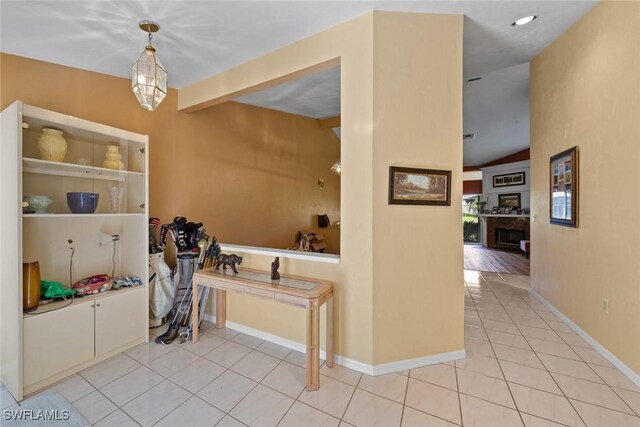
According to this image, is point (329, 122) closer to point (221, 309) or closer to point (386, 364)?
point (221, 309)

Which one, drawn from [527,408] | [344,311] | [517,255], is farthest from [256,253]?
[517,255]

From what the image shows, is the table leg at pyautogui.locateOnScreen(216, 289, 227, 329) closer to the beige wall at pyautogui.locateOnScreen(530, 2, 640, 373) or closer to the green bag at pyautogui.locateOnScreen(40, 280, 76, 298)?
the green bag at pyautogui.locateOnScreen(40, 280, 76, 298)

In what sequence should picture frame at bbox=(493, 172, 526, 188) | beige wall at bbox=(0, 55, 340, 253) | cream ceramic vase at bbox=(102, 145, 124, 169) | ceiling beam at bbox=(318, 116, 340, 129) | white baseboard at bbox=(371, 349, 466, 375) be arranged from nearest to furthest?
white baseboard at bbox=(371, 349, 466, 375) → cream ceramic vase at bbox=(102, 145, 124, 169) → beige wall at bbox=(0, 55, 340, 253) → ceiling beam at bbox=(318, 116, 340, 129) → picture frame at bbox=(493, 172, 526, 188)

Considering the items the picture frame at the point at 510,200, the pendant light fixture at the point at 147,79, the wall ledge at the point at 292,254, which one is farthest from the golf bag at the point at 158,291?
the picture frame at the point at 510,200

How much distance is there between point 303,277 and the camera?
241 centimetres

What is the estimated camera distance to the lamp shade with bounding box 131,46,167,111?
6.41ft

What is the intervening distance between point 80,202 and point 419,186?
9.59 ft

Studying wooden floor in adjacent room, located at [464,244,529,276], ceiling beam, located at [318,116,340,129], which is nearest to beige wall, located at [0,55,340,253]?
ceiling beam, located at [318,116,340,129]

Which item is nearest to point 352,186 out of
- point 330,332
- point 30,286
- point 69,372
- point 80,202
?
point 330,332

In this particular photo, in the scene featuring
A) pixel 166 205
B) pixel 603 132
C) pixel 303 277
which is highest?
pixel 603 132

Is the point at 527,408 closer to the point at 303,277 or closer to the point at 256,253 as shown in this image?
the point at 303,277

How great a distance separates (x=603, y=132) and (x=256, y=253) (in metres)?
3.42

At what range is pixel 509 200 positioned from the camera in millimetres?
8438

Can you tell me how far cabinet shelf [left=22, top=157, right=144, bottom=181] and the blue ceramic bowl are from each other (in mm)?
224
